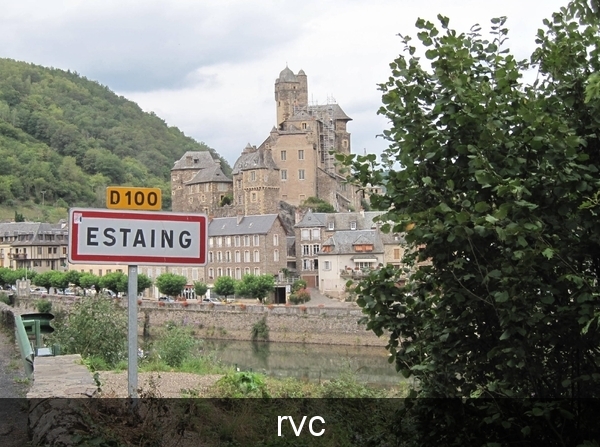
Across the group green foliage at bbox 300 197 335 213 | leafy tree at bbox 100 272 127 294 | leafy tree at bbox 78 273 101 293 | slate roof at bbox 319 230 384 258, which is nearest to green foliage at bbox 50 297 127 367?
slate roof at bbox 319 230 384 258

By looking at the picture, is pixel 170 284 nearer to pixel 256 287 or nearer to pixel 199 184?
pixel 256 287

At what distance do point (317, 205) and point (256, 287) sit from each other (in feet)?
89.3

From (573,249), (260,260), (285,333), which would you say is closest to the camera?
(573,249)

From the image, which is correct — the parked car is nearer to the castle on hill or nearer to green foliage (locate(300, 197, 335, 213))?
the castle on hill

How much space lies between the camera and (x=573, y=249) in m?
4.58

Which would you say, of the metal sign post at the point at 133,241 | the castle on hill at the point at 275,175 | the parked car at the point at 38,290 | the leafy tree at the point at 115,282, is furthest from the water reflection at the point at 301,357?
the castle on hill at the point at 275,175

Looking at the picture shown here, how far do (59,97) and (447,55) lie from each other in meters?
167

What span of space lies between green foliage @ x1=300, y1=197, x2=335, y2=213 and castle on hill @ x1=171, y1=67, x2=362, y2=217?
201cm

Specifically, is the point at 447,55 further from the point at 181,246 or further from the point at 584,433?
the point at 584,433

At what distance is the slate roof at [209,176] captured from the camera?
9950cm

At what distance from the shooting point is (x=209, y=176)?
10006 centimetres

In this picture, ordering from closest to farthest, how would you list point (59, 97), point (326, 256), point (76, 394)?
point (76, 394)
point (326, 256)
point (59, 97)

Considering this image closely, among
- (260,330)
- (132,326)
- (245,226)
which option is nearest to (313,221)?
(245,226)

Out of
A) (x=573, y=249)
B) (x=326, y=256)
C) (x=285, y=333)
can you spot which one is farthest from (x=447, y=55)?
(x=326, y=256)
